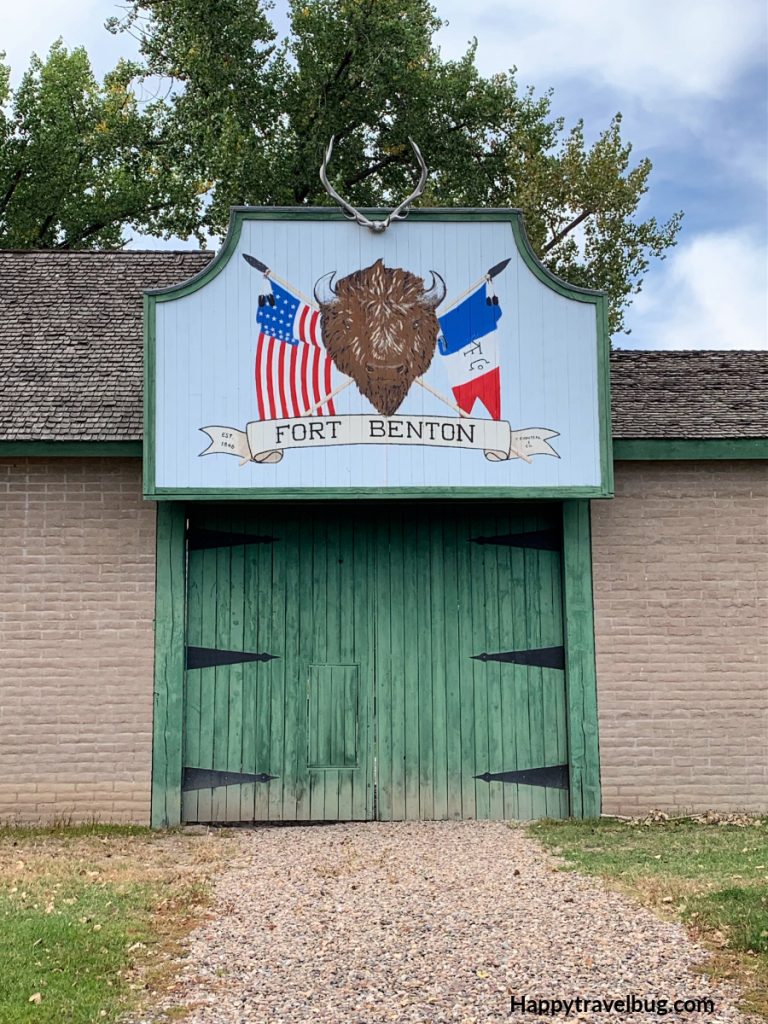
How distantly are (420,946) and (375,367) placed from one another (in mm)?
4909

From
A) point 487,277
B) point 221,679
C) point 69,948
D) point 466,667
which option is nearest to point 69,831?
point 221,679

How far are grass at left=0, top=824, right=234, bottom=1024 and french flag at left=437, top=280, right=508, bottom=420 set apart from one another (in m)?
4.05

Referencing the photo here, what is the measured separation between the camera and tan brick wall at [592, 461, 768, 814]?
376 inches

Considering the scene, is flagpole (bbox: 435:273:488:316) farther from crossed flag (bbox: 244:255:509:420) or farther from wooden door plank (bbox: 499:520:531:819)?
wooden door plank (bbox: 499:520:531:819)

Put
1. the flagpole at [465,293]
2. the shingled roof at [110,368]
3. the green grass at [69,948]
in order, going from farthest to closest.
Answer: the shingled roof at [110,368] → the flagpole at [465,293] → the green grass at [69,948]

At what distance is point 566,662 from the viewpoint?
962cm

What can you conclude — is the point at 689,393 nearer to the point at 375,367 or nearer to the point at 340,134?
the point at 375,367

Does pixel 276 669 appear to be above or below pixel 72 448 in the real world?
below

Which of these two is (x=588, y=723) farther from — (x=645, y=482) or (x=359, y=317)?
(x=359, y=317)

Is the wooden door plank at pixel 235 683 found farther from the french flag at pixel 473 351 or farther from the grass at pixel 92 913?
the french flag at pixel 473 351

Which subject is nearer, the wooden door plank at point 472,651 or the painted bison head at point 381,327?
the painted bison head at point 381,327

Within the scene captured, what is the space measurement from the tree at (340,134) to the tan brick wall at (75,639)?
14.1 m

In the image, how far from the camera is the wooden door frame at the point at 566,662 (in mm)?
9289

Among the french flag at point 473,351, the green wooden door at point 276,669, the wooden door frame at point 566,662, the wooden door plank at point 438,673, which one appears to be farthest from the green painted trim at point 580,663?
the green wooden door at point 276,669
